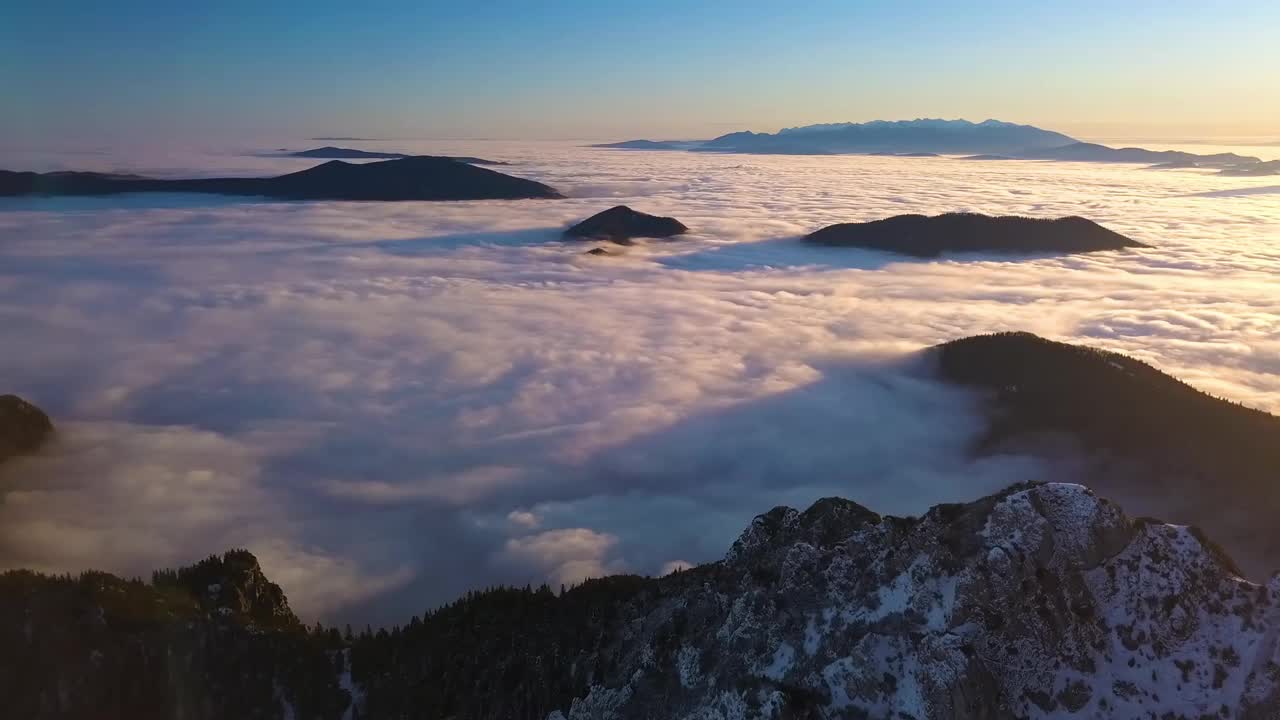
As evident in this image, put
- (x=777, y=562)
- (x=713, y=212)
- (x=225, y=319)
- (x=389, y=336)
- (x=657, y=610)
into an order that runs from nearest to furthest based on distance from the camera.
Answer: (x=777, y=562) → (x=657, y=610) → (x=389, y=336) → (x=225, y=319) → (x=713, y=212)

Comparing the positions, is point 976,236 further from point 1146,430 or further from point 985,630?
point 985,630

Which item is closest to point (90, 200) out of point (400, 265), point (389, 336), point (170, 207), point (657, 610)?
point (170, 207)

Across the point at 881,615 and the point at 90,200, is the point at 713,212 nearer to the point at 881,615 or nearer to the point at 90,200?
the point at 90,200

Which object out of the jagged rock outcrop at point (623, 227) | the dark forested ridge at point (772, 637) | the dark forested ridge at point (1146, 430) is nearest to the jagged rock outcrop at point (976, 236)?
the jagged rock outcrop at point (623, 227)

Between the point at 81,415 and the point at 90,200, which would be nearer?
the point at 81,415

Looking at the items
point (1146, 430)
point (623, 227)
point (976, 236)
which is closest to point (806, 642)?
point (1146, 430)

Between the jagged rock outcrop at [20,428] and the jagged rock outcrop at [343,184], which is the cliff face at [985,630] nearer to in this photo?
the jagged rock outcrop at [20,428]
